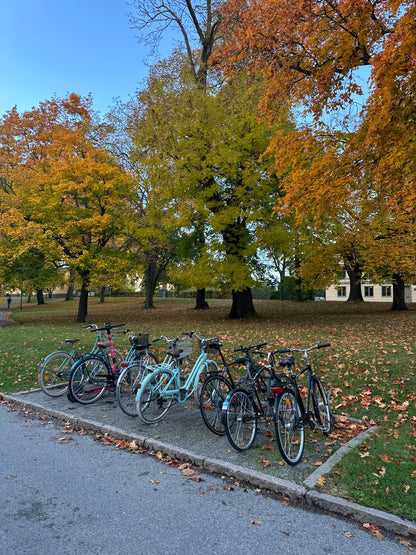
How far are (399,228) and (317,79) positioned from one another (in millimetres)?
12361

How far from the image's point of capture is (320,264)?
60.7 ft

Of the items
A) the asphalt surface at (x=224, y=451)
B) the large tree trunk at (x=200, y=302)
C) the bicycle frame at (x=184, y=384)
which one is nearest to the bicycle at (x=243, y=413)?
the asphalt surface at (x=224, y=451)

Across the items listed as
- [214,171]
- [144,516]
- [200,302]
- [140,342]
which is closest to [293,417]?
[144,516]

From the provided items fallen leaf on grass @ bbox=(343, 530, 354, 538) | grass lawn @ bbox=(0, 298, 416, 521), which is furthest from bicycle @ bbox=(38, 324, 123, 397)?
fallen leaf on grass @ bbox=(343, 530, 354, 538)

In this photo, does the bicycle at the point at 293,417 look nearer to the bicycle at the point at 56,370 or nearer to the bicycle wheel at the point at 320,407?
the bicycle wheel at the point at 320,407

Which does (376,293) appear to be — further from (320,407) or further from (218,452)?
(218,452)

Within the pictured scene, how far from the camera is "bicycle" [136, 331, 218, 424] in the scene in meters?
5.67

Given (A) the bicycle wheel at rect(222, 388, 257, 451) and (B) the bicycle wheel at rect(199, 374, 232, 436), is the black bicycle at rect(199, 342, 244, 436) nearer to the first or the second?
(B) the bicycle wheel at rect(199, 374, 232, 436)

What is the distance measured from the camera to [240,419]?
462 cm

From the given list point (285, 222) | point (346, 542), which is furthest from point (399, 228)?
point (346, 542)

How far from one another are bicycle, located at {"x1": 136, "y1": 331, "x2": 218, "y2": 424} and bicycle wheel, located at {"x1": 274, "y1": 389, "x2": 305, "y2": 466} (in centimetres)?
177

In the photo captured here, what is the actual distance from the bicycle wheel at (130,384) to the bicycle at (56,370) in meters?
1.12

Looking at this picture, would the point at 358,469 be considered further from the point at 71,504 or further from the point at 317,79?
the point at 317,79

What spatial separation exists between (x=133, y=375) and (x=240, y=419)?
2.66 m
